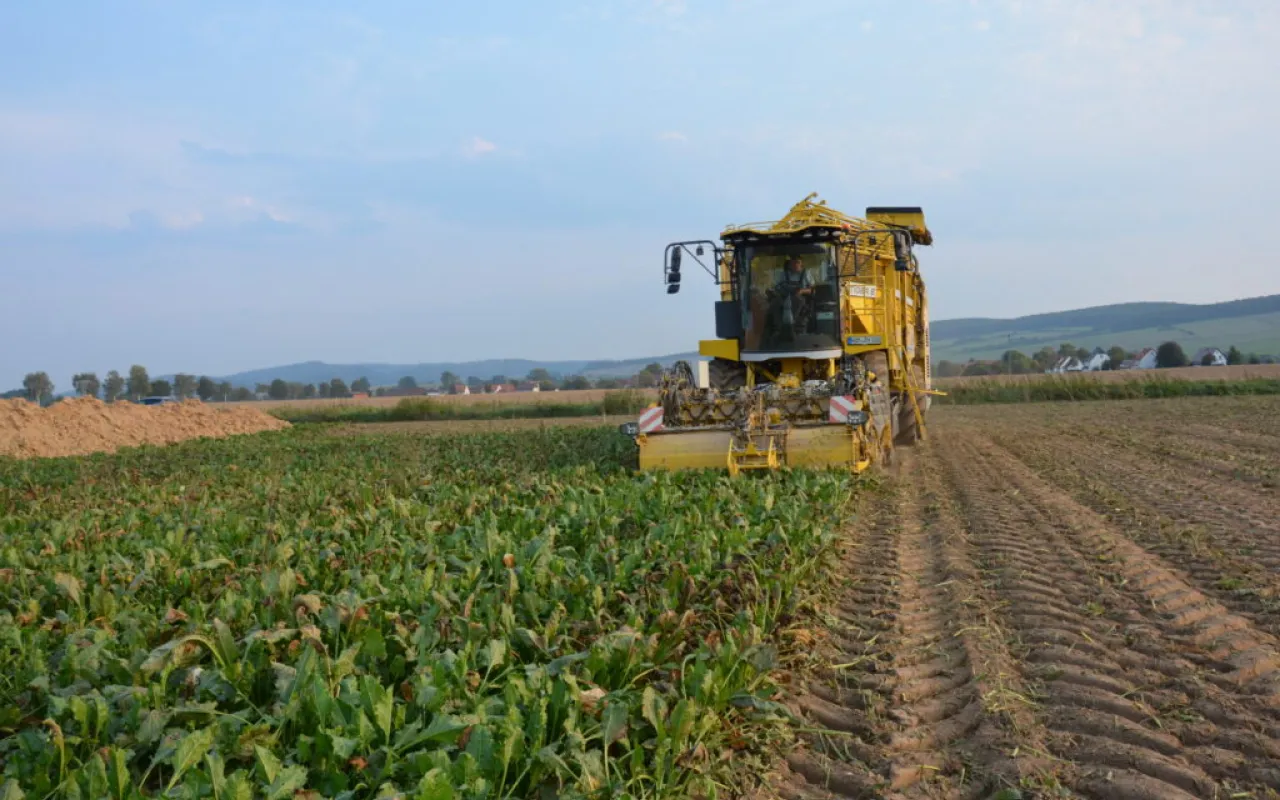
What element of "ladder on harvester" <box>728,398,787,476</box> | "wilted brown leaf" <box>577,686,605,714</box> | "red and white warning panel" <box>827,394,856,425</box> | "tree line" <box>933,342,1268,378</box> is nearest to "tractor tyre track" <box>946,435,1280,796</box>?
"wilted brown leaf" <box>577,686,605,714</box>

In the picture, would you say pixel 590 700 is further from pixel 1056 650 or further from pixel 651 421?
pixel 651 421

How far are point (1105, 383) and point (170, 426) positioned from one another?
29.0 metres

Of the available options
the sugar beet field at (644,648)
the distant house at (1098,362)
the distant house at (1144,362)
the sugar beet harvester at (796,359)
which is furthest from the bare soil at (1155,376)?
the sugar beet field at (644,648)

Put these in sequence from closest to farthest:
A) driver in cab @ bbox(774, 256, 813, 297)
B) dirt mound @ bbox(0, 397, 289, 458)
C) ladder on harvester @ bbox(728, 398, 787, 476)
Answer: ladder on harvester @ bbox(728, 398, 787, 476) → driver in cab @ bbox(774, 256, 813, 297) → dirt mound @ bbox(0, 397, 289, 458)

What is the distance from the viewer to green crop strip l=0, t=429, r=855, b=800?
3074mm

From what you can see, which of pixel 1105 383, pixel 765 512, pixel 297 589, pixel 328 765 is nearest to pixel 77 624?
pixel 297 589

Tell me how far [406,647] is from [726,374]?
9516mm

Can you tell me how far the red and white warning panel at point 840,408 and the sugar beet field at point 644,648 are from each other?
1742 mm

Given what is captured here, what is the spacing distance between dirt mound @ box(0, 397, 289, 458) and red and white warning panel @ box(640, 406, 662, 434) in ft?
46.5

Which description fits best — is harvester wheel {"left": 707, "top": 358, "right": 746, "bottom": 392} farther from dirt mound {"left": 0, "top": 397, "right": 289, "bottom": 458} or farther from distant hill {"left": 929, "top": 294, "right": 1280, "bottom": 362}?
distant hill {"left": 929, "top": 294, "right": 1280, "bottom": 362}

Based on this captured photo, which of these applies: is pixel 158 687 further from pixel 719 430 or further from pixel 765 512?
pixel 719 430

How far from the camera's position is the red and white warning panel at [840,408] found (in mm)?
10477

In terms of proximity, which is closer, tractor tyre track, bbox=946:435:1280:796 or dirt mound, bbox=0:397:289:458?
tractor tyre track, bbox=946:435:1280:796

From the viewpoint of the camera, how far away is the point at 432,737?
3.10 m
